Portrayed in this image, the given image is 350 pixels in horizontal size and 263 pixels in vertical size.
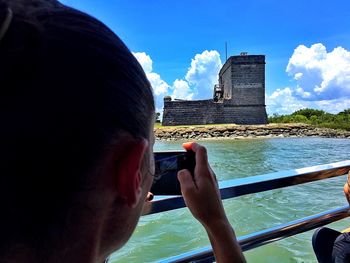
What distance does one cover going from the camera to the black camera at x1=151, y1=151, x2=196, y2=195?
752mm

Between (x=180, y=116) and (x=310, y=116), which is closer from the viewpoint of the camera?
(x=180, y=116)

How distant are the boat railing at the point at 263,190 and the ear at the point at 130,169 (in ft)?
1.84

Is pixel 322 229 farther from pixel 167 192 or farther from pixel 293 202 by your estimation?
pixel 293 202

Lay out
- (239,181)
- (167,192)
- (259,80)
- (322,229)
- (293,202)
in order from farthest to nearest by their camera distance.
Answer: (259,80)
(293,202)
(322,229)
(239,181)
(167,192)

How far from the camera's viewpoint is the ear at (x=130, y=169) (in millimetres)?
399

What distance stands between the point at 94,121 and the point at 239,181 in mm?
882

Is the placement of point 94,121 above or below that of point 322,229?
above

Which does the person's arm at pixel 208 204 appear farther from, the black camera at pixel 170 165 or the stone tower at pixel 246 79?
the stone tower at pixel 246 79

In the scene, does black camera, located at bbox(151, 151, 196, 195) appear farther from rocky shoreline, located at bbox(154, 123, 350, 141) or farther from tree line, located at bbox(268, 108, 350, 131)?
tree line, located at bbox(268, 108, 350, 131)

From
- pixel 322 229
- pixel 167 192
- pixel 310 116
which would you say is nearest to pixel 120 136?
pixel 167 192

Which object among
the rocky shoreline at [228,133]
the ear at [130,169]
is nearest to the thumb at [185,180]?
the ear at [130,169]

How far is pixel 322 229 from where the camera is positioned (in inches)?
59.7

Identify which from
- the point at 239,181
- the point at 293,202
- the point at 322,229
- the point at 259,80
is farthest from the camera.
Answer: the point at 259,80

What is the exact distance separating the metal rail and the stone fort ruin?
36.9 meters
